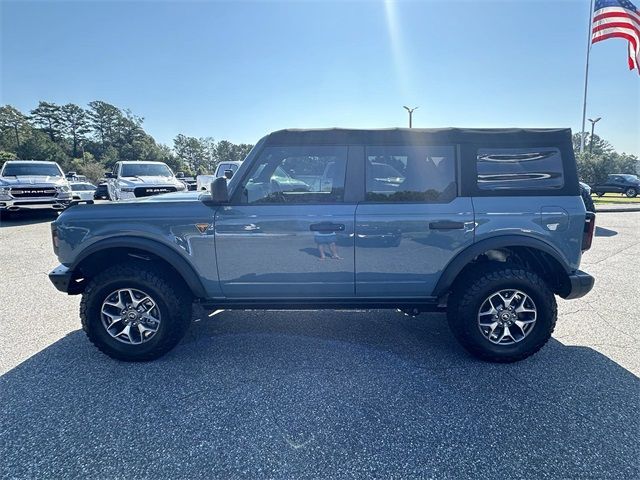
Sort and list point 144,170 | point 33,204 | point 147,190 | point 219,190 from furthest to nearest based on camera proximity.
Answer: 1. point 144,170
2. point 33,204
3. point 147,190
4. point 219,190

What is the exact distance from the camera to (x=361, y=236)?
279 centimetres

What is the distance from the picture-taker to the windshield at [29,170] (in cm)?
1102

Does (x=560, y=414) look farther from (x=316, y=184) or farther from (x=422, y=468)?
(x=316, y=184)

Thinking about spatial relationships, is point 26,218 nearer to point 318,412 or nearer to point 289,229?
point 289,229

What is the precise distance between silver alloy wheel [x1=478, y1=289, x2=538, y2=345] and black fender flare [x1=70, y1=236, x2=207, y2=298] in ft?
8.39

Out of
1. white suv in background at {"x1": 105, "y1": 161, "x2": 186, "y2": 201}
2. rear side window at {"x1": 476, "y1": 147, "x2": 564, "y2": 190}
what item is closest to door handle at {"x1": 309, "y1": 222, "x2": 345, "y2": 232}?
rear side window at {"x1": 476, "y1": 147, "x2": 564, "y2": 190}

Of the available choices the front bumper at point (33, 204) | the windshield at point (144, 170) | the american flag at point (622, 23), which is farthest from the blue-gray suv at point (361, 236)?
the american flag at point (622, 23)

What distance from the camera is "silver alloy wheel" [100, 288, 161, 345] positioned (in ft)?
9.61

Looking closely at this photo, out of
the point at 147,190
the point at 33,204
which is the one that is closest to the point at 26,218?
the point at 33,204

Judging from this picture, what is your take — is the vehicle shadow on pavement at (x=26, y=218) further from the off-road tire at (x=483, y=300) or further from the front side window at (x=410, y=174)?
the off-road tire at (x=483, y=300)

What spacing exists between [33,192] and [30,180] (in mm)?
427

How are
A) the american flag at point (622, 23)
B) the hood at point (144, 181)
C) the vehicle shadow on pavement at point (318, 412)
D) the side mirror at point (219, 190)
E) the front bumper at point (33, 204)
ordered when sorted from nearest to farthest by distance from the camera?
the vehicle shadow on pavement at point (318, 412) → the side mirror at point (219, 190) → the hood at point (144, 181) → the front bumper at point (33, 204) → the american flag at point (622, 23)

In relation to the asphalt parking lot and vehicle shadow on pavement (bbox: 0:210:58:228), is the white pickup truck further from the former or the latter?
the asphalt parking lot

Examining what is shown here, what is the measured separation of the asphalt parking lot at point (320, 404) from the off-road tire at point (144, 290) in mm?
141
